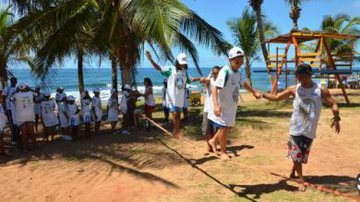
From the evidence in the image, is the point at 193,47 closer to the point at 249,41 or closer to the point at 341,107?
the point at 341,107

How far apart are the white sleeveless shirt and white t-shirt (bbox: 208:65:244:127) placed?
1021mm

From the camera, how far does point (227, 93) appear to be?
7.05 m

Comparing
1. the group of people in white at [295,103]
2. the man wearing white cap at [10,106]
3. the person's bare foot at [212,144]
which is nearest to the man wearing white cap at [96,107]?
the man wearing white cap at [10,106]

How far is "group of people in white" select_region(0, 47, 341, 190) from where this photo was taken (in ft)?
20.6

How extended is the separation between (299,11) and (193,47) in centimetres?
1496

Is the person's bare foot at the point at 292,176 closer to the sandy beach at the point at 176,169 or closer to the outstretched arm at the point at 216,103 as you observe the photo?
the sandy beach at the point at 176,169

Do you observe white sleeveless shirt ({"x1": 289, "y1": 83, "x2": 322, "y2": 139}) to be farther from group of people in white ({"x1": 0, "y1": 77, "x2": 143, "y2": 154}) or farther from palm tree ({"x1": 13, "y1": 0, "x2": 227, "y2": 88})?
group of people in white ({"x1": 0, "y1": 77, "x2": 143, "y2": 154})

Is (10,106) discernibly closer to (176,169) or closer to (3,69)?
(176,169)

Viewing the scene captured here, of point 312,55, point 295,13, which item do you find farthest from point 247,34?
point 312,55

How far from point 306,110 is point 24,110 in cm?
658

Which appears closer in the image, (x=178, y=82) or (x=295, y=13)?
(x=178, y=82)

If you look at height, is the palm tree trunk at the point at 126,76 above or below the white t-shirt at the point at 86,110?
above

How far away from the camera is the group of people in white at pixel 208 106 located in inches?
247

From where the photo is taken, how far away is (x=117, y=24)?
497 inches
